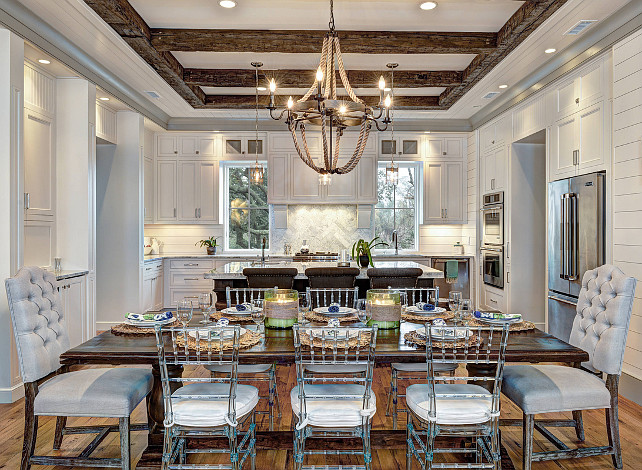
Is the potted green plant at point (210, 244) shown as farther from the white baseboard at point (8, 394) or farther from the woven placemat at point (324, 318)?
the woven placemat at point (324, 318)

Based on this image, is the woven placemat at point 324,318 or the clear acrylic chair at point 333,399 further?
the woven placemat at point 324,318

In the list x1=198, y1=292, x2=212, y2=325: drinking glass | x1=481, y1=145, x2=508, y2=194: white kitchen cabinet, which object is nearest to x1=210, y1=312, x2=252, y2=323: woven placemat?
x1=198, y1=292, x2=212, y2=325: drinking glass

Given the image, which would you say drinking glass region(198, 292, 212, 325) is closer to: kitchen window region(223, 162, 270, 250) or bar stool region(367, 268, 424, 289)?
bar stool region(367, 268, 424, 289)

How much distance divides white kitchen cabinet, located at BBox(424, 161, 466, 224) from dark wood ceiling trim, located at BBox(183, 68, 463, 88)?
6.64ft

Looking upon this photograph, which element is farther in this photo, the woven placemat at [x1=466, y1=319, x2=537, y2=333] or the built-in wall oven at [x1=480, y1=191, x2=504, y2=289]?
the built-in wall oven at [x1=480, y1=191, x2=504, y2=289]

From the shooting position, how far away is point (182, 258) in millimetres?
7160

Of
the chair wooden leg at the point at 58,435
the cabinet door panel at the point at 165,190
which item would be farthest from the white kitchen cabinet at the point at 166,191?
the chair wooden leg at the point at 58,435

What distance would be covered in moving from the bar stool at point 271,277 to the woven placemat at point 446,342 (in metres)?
1.72

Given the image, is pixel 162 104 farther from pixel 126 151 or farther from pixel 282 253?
pixel 282 253

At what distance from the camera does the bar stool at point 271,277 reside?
13.1 ft

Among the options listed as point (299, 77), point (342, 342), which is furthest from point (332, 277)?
point (299, 77)

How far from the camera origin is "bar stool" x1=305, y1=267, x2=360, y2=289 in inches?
155

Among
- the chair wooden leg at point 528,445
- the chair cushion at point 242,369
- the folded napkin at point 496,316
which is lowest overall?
the chair wooden leg at point 528,445

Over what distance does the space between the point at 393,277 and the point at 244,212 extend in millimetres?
4257
